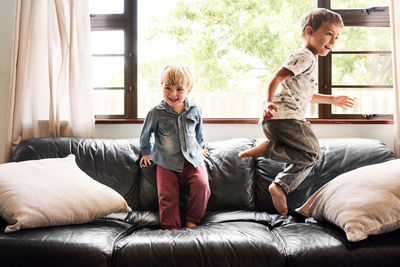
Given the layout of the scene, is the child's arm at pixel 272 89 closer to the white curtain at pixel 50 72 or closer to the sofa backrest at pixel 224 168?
the sofa backrest at pixel 224 168

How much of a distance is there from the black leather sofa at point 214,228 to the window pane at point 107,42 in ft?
2.55

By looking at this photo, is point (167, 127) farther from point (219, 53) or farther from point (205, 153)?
point (219, 53)

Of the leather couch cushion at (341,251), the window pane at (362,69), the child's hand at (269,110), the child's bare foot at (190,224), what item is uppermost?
the window pane at (362,69)

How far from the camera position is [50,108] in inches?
96.7

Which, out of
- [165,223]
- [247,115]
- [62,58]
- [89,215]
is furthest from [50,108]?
[247,115]

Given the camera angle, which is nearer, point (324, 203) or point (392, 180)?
point (392, 180)

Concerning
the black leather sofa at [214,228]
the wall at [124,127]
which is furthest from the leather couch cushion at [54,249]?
the wall at [124,127]

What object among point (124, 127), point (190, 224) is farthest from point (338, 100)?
point (124, 127)

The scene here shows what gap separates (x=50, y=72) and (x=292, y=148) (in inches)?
65.8

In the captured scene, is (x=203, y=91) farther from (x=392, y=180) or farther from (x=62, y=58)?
(x=392, y=180)

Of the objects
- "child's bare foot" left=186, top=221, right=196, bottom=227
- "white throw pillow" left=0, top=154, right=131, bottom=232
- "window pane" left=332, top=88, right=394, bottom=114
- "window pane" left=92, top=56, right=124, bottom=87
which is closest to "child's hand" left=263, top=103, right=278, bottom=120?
"child's bare foot" left=186, top=221, right=196, bottom=227

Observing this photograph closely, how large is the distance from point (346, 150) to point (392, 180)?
551 millimetres

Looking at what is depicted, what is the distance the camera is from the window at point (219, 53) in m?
2.62

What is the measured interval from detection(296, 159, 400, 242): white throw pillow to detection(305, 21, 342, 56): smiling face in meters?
0.65
